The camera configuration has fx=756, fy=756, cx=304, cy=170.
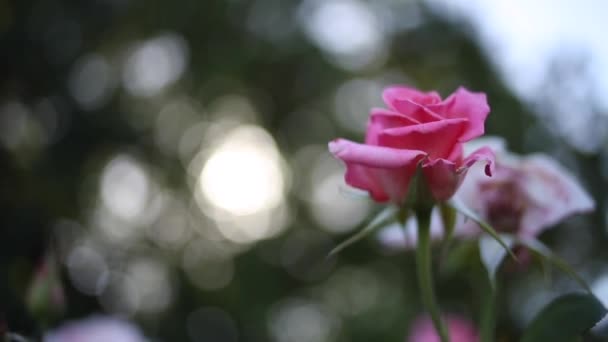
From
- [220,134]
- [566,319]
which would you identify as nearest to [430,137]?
[566,319]

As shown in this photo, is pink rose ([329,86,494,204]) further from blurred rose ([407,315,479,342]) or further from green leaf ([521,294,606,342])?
blurred rose ([407,315,479,342])

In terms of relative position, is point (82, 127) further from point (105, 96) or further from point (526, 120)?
point (526, 120)

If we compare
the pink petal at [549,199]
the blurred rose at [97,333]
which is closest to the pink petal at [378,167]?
the pink petal at [549,199]

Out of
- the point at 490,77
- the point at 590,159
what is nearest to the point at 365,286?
the point at 490,77

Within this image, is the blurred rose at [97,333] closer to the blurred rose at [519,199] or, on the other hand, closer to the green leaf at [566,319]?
the blurred rose at [519,199]

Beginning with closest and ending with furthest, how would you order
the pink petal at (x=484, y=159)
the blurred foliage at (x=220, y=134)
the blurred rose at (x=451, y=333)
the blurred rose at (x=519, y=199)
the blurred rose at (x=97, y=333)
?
the pink petal at (x=484, y=159)
the blurred rose at (x=519, y=199)
the blurred rose at (x=97, y=333)
the blurred rose at (x=451, y=333)
the blurred foliage at (x=220, y=134)

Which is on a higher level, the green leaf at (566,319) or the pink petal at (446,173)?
the pink petal at (446,173)
